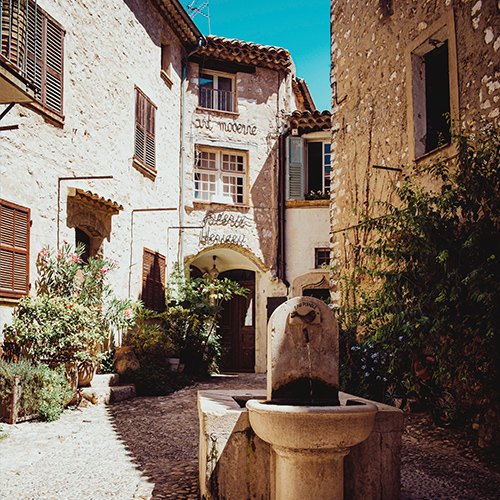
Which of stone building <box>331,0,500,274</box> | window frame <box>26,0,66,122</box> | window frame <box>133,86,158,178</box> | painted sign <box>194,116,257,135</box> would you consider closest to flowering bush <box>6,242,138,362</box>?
window frame <box>26,0,66,122</box>

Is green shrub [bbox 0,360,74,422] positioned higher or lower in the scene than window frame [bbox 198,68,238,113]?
lower

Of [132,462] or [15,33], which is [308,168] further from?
[132,462]

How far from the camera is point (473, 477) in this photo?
4.07 m

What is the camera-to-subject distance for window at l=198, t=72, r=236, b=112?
13766mm

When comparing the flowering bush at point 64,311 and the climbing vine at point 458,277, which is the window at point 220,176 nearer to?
the flowering bush at point 64,311

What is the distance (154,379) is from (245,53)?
353 inches

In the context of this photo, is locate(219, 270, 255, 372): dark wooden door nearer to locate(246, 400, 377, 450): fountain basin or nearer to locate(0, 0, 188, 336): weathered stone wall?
locate(0, 0, 188, 336): weathered stone wall

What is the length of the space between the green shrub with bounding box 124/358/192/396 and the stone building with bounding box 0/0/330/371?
5.15 ft

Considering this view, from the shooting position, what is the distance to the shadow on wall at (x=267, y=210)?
1359cm

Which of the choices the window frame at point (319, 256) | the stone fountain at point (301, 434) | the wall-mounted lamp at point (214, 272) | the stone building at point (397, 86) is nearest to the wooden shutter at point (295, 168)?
the window frame at point (319, 256)

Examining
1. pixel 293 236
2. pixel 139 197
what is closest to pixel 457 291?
pixel 139 197

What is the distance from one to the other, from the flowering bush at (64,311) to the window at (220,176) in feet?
17.0

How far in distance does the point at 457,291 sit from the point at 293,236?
9.13 meters

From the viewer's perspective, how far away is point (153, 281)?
11102 mm
